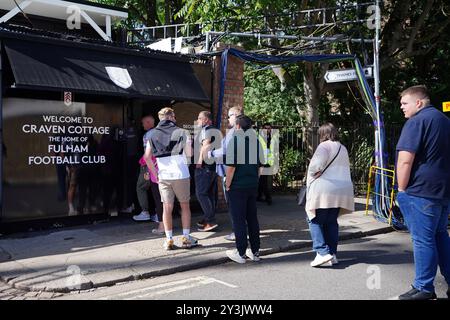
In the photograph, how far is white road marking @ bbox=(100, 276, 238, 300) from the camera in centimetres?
482

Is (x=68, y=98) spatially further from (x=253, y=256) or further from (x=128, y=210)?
(x=253, y=256)

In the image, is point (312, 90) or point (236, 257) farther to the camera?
point (312, 90)

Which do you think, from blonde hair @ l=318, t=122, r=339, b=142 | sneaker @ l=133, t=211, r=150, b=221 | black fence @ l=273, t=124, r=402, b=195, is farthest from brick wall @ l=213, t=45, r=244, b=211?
blonde hair @ l=318, t=122, r=339, b=142

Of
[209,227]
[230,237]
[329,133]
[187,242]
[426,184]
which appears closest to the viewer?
[426,184]

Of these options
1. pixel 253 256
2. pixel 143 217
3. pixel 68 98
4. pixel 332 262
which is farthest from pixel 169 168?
pixel 68 98

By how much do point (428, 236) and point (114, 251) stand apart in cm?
407

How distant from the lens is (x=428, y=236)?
14.0 feet

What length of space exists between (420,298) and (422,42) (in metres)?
12.9

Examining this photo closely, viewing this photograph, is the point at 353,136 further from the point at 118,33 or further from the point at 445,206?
the point at 445,206

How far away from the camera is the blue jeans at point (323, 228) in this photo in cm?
561

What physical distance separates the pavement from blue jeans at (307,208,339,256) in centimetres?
106

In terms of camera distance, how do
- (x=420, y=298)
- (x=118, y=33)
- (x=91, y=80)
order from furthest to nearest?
(x=118, y=33) < (x=91, y=80) < (x=420, y=298)

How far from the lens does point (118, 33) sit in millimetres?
10234

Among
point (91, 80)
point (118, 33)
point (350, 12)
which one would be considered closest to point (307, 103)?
point (350, 12)
